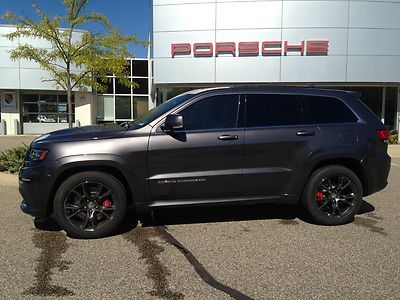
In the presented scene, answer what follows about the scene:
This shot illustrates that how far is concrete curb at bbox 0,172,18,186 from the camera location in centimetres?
803

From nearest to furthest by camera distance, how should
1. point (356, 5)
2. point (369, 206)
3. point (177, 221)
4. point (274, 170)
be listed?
point (274, 170) → point (177, 221) → point (369, 206) → point (356, 5)

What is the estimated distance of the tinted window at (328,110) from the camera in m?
5.45

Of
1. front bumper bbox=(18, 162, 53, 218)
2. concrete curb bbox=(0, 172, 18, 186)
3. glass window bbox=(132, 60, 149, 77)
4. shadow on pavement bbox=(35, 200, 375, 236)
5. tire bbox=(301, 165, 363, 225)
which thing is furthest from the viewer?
glass window bbox=(132, 60, 149, 77)

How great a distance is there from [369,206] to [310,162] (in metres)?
2.03

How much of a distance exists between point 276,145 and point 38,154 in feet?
9.79

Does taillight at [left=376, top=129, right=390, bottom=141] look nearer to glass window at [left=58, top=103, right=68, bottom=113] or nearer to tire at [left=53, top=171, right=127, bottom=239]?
tire at [left=53, top=171, right=127, bottom=239]

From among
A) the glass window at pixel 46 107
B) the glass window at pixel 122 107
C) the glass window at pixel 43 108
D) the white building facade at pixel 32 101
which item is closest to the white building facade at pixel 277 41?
the white building facade at pixel 32 101

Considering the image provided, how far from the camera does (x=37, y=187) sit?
4.68m

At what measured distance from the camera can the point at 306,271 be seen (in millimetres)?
3912

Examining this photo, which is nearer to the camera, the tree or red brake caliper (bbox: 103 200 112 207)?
red brake caliper (bbox: 103 200 112 207)

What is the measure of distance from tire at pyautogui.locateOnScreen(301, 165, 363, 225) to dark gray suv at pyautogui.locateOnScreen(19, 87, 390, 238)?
0.5 inches

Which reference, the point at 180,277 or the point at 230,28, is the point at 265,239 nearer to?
the point at 180,277

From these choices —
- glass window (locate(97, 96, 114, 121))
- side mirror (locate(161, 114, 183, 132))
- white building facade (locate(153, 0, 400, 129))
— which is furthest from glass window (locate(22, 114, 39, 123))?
side mirror (locate(161, 114, 183, 132))

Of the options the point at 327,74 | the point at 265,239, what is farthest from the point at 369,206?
the point at 327,74
